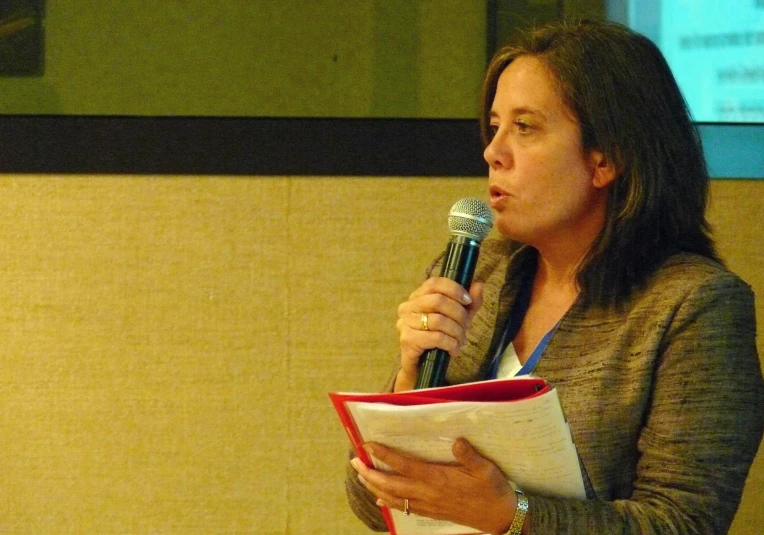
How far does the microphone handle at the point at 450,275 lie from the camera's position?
138cm

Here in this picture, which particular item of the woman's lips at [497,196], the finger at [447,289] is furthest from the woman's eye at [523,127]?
the finger at [447,289]

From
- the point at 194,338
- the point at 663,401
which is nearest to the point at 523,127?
the point at 663,401

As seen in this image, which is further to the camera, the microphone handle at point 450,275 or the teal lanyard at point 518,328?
the teal lanyard at point 518,328

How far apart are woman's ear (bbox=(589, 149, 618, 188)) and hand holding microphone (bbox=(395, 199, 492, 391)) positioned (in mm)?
235

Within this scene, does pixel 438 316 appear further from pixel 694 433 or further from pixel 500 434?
pixel 694 433

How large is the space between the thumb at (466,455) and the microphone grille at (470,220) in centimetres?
32

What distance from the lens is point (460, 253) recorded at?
4.60 feet

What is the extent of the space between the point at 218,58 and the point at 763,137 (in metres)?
1.42

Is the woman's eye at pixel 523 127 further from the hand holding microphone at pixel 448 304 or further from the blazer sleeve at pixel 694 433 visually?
the blazer sleeve at pixel 694 433

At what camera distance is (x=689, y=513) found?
1.33 metres

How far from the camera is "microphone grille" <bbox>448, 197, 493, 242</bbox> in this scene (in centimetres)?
140

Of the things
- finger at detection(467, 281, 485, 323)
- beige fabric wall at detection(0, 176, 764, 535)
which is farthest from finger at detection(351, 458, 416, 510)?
beige fabric wall at detection(0, 176, 764, 535)

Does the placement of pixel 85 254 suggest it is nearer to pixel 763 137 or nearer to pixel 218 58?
pixel 218 58

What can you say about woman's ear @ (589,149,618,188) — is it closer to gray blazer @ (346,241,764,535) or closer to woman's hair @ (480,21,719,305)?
woman's hair @ (480,21,719,305)
